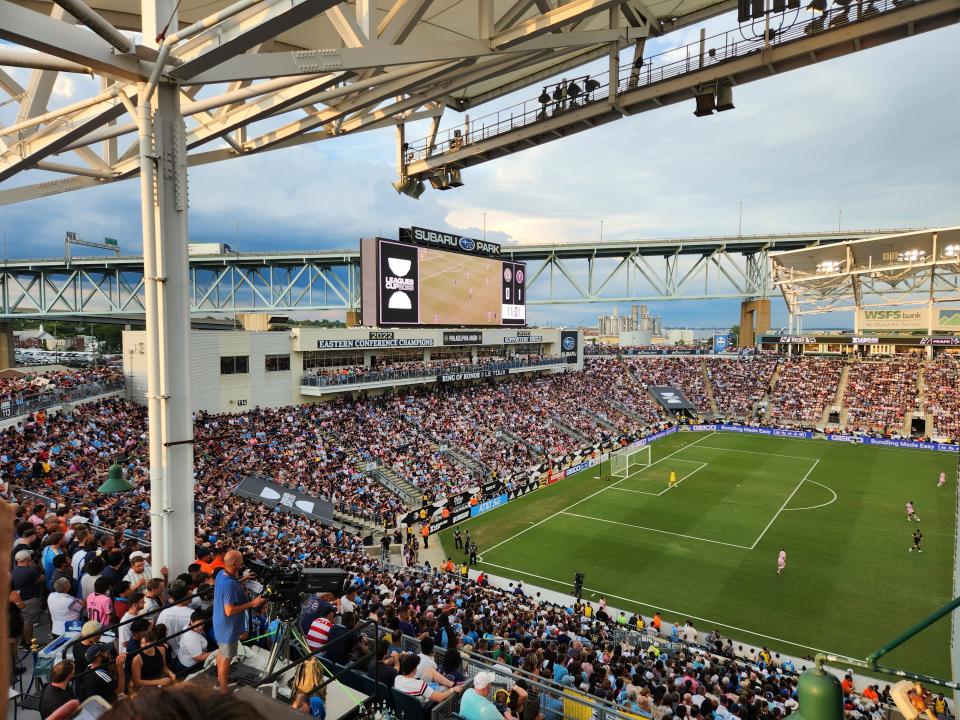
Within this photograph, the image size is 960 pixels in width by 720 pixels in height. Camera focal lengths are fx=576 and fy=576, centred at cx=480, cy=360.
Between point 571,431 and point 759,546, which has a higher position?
point 571,431

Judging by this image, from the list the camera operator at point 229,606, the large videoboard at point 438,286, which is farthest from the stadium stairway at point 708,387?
the camera operator at point 229,606

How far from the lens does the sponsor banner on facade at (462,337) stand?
141ft

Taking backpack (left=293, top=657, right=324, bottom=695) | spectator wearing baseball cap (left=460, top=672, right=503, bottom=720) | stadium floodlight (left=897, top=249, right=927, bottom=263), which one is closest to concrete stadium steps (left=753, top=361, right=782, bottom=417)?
stadium floodlight (left=897, top=249, right=927, bottom=263)

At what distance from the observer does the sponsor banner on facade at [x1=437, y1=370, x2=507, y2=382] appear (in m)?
42.3

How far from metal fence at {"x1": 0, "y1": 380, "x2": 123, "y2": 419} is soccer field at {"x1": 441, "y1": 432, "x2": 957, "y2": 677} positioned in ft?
57.3

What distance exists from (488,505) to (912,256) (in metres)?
43.9

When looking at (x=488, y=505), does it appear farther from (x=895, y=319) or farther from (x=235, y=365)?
(x=895, y=319)

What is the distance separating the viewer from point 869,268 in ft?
165

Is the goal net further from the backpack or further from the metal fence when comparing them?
the backpack

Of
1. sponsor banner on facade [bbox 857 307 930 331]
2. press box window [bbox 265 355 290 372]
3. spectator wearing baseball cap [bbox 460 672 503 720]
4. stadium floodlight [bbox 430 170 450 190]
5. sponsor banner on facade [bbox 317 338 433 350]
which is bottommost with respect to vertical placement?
spectator wearing baseball cap [bbox 460 672 503 720]

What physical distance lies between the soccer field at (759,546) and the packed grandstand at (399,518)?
2.20m

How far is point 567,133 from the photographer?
23.1ft

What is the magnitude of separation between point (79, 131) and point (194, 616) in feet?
21.7

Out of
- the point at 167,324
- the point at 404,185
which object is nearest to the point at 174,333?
the point at 167,324
